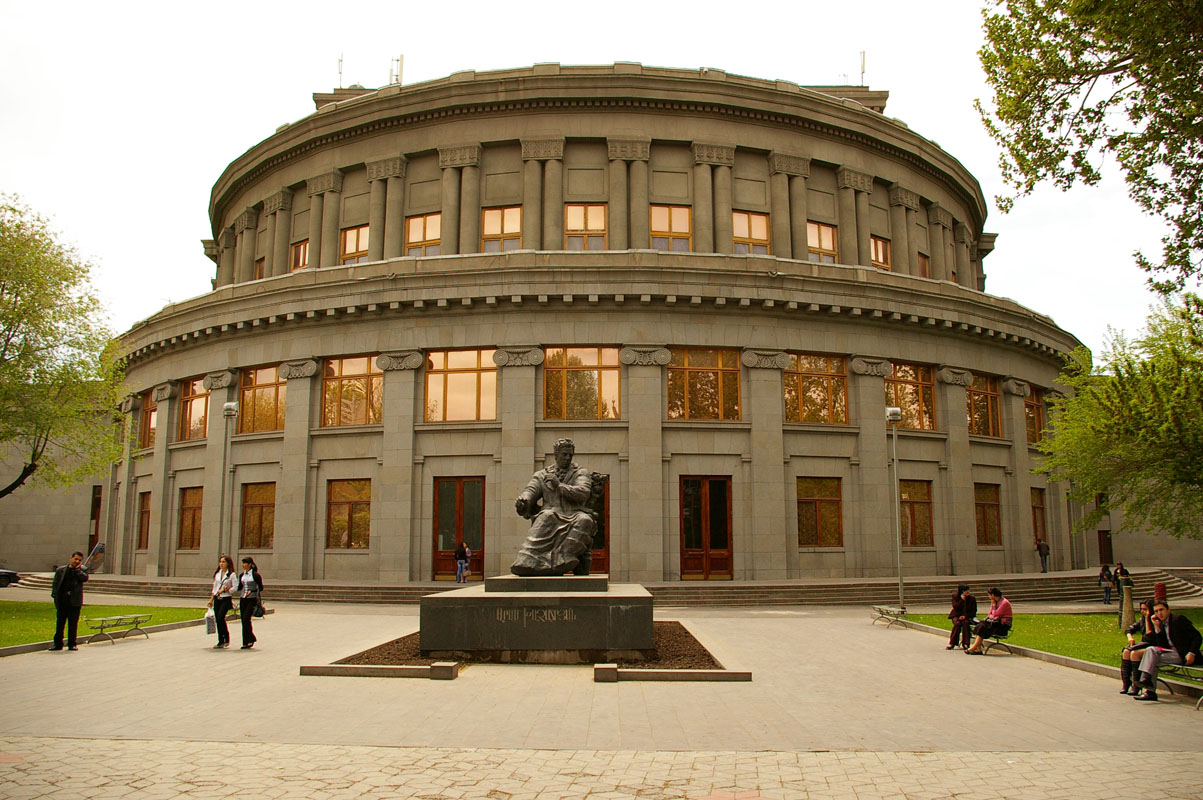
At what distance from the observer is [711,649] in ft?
51.3

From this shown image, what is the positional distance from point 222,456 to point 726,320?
20.1m

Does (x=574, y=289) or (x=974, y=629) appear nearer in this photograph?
(x=974, y=629)

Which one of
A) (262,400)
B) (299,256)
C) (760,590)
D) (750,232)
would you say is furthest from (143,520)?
(750,232)

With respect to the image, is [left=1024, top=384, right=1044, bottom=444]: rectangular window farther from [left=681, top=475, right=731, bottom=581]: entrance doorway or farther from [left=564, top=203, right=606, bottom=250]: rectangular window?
[left=564, top=203, right=606, bottom=250]: rectangular window

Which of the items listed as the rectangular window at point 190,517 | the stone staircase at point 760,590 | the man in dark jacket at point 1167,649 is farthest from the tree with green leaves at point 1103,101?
the rectangular window at point 190,517

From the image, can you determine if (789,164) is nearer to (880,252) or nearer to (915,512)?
(880,252)

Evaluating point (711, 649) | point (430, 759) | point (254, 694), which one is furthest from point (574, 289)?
point (430, 759)

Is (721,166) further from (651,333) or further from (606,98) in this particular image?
(651,333)

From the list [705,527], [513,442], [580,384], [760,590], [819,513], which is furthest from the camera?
[819,513]

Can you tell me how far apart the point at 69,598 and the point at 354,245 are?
2534 cm

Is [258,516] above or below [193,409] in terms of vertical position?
below

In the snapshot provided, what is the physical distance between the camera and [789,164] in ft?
124

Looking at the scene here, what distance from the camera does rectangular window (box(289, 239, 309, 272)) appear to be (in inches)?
1609

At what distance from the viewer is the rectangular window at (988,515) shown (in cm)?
3481
